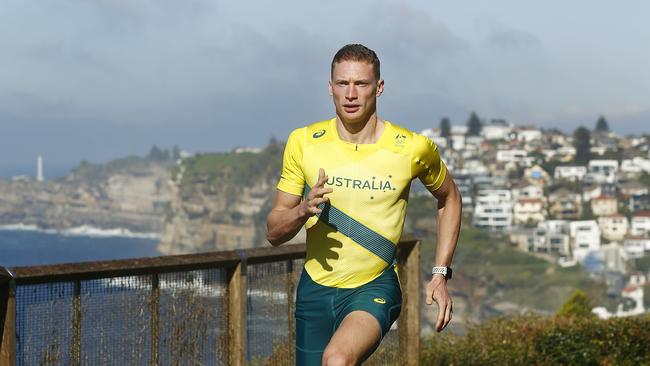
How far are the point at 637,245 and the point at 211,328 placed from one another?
576ft

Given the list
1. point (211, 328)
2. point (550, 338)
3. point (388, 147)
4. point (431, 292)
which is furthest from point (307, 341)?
point (550, 338)

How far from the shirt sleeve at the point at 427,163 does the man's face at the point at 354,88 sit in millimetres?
318

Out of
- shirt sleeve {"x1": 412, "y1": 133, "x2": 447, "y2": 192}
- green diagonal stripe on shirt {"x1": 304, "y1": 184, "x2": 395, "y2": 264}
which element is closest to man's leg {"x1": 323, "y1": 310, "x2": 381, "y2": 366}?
green diagonal stripe on shirt {"x1": 304, "y1": 184, "x2": 395, "y2": 264}

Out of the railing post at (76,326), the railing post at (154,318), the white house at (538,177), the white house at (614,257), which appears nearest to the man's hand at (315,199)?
the railing post at (76,326)

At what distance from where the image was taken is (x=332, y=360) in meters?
4.43

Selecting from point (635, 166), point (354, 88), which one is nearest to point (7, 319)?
point (354, 88)

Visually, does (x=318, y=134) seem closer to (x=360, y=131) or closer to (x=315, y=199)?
(x=360, y=131)

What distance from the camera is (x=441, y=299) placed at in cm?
479

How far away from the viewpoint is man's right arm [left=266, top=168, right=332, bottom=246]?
173 inches

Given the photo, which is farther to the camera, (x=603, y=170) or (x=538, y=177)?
(x=538, y=177)

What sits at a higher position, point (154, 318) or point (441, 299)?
point (441, 299)

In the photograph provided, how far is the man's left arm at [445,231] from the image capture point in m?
4.89

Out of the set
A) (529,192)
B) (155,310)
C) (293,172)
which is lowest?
(529,192)

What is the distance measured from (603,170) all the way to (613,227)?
19.0 meters
